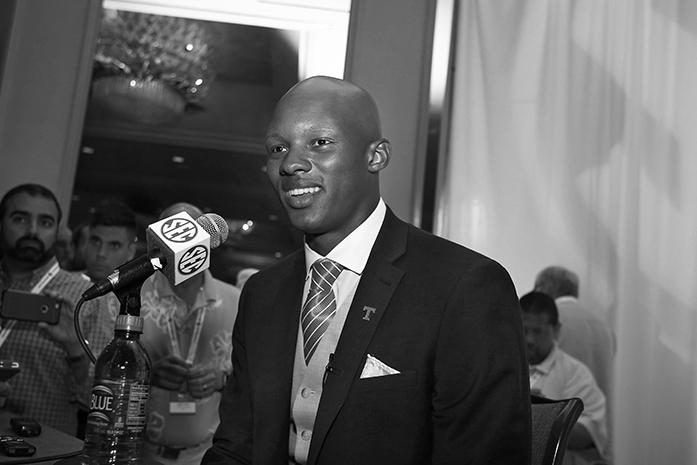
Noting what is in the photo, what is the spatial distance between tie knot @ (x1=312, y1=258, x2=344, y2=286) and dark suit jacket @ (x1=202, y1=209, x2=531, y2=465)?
0.27 feet

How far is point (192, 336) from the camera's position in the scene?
2.55 m

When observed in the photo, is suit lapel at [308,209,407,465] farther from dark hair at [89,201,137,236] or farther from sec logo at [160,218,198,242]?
dark hair at [89,201,137,236]

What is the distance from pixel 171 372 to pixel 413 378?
50.1 inches

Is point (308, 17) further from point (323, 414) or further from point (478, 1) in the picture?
point (323, 414)

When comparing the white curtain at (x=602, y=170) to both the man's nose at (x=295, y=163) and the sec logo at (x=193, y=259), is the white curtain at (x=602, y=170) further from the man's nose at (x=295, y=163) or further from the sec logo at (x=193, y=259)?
the sec logo at (x=193, y=259)

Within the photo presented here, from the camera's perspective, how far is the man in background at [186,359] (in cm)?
237

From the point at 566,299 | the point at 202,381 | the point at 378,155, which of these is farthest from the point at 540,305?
the point at 378,155

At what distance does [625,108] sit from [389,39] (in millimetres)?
1011

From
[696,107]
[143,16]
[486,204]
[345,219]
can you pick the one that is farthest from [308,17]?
[345,219]

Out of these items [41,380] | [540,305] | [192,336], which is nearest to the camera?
[41,380]

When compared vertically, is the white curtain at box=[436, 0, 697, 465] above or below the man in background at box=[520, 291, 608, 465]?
above

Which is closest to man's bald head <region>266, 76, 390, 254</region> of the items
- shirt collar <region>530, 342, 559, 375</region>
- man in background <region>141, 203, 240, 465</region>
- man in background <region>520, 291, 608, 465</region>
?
man in background <region>141, 203, 240, 465</region>

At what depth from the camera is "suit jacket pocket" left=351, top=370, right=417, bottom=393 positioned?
1.26 m

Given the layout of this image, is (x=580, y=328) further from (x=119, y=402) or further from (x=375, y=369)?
(x=119, y=402)
